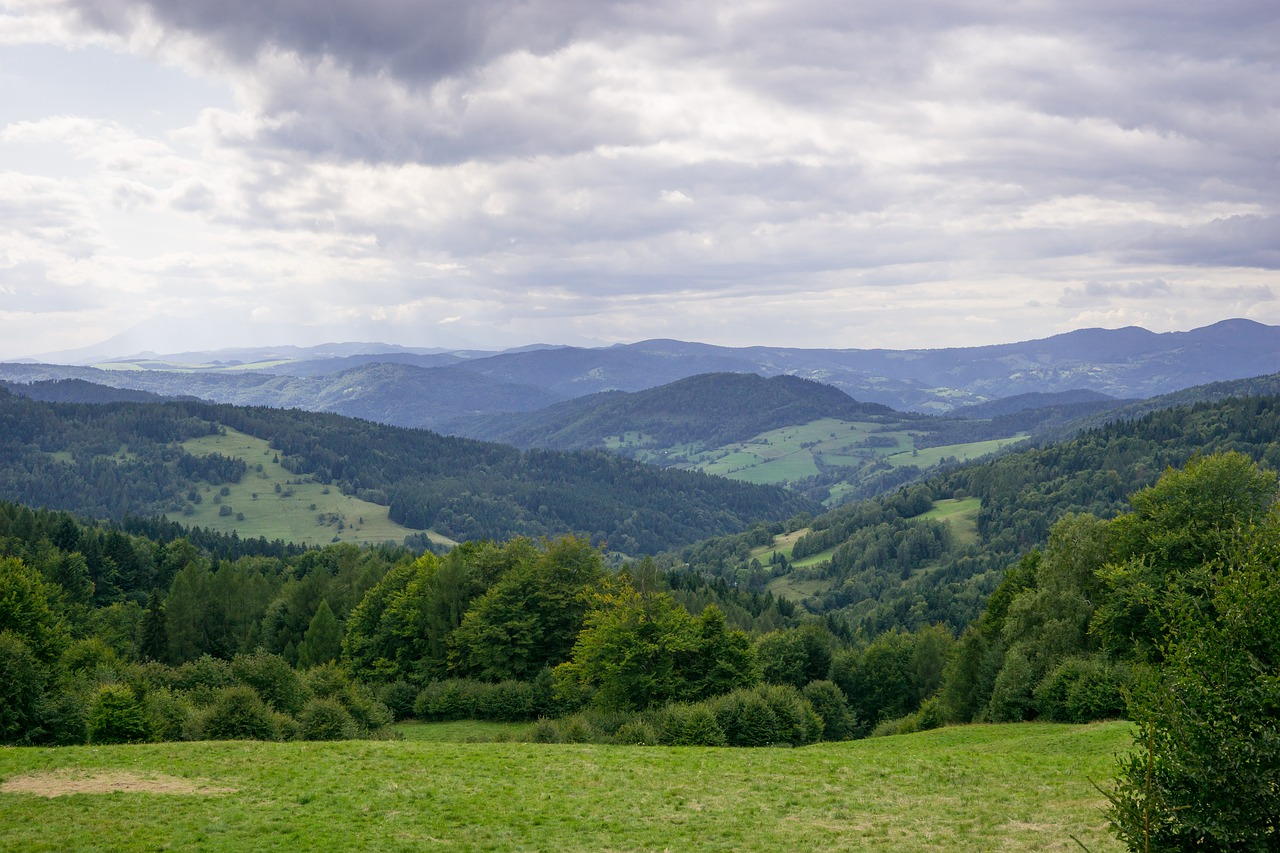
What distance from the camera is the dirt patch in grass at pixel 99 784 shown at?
85.4 ft

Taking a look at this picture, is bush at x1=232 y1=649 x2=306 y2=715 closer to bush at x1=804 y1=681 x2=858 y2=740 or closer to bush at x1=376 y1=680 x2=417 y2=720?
bush at x1=376 y1=680 x2=417 y2=720

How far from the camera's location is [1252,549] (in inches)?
658

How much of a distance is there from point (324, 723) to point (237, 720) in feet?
15.3

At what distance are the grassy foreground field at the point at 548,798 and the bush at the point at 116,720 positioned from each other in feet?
22.8

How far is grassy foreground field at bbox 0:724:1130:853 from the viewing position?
2250 centimetres

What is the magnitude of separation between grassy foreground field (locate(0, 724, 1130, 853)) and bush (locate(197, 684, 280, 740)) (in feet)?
22.0

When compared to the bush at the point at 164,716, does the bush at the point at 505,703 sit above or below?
below

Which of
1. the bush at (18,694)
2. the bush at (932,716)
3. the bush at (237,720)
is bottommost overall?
the bush at (932,716)

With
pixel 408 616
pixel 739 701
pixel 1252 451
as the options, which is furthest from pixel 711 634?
pixel 1252 451

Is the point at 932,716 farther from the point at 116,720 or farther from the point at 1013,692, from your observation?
the point at 116,720

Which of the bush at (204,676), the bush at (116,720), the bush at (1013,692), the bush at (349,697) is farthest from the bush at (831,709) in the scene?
the bush at (116,720)

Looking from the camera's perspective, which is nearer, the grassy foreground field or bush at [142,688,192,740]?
the grassy foreground field

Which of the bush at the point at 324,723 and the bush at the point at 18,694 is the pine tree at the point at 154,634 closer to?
the bush at the point at 18,694

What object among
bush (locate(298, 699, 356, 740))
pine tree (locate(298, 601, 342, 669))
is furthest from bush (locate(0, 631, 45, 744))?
pine tree (locate(298, 601, 342, 669))
